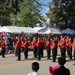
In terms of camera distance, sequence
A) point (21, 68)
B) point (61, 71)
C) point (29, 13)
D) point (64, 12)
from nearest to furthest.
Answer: point (61, 71) → point (21, 68) → point (29, 13) → point (64, 12)

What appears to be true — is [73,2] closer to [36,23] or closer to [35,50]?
[36,23]

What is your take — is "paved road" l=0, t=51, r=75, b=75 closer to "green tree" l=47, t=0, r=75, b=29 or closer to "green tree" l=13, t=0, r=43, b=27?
"green tree" l=13, t=0, r=43, b=27

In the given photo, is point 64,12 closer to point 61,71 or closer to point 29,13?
point 29,13

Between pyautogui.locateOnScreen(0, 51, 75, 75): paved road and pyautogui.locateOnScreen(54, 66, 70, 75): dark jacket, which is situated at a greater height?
pyautogui.locateOnScreen(54, 66, 70, 75): dark jacket

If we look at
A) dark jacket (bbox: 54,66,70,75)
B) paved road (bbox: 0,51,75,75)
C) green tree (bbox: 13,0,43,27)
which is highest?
green tree (bbox: 13,0,43,27)

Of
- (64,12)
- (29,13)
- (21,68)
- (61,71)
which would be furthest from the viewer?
(64,12)

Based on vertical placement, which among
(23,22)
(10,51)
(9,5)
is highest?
(9,5)

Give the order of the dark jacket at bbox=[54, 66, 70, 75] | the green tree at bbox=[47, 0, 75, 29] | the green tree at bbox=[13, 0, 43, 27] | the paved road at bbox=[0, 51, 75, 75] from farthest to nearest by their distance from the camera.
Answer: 1. the green tree at bbox=[47, 0, 75, 29]
2. the green tree at bbox=[13, 0, 43, 27]
3. the paved road at bbox=[0, 51, 75, 75]
4. the dark jacket at bbox=[54, 66, 70, 75]

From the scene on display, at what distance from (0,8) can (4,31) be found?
2411 centimetres

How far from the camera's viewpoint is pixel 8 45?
92.7 ft

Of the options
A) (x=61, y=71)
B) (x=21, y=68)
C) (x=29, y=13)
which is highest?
(x=29, y=13)

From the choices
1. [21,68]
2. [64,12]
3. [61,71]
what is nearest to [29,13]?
[64,12]

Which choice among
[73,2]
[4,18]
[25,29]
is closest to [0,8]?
[4,18]

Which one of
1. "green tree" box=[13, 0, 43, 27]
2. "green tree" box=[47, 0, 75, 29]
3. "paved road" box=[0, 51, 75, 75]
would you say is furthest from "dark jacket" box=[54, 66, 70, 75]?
"green tree" box=[47, 0, 75, 29]
